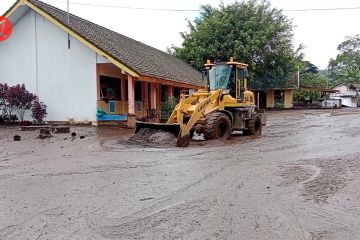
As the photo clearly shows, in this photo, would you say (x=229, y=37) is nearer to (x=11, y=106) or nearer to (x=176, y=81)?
(x=176, y=81)

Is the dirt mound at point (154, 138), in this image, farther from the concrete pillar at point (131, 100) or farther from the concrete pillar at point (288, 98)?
the concrete pillar at point (288, 98)

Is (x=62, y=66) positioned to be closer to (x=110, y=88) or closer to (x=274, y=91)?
(x=110, y=88)

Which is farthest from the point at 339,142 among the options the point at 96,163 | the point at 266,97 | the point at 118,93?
the point at 266,97

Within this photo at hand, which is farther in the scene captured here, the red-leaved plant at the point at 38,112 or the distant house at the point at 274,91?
the distant house at the point at 274,91

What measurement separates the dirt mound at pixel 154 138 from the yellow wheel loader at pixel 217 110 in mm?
161

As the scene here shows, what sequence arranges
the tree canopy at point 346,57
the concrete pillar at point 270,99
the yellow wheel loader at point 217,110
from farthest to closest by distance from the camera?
1. the tree canopy at point 346,57
2. the concrete pillar at point 270,99
3. the yellow wheel loader at point 217,110

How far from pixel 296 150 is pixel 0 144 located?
30.5ft

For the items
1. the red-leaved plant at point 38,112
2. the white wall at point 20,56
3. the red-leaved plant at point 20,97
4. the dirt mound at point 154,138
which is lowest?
the dirt mound at point 154,138

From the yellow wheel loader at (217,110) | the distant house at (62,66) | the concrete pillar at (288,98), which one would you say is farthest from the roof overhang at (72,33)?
the concrete pillar at (288,98)

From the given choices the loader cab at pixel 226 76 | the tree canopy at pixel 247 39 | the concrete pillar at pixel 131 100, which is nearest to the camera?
the loader cab at pixel 226 76

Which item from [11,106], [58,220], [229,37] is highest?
[229,37]

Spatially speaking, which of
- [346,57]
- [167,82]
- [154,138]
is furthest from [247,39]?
[346,57]

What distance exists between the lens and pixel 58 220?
5.02m

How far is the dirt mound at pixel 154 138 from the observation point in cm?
1245
